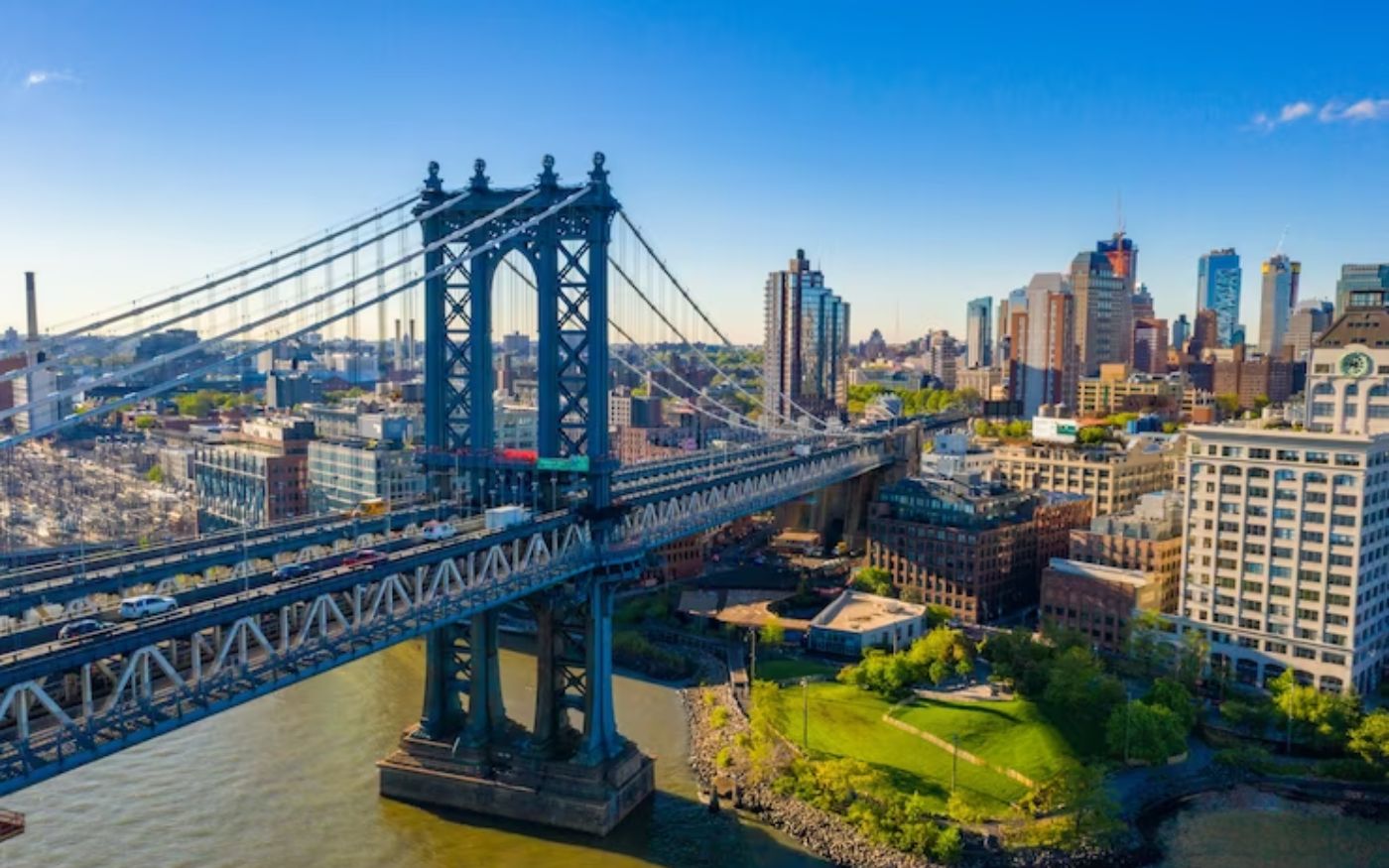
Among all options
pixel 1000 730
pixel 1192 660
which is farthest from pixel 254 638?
pixel 1192 660

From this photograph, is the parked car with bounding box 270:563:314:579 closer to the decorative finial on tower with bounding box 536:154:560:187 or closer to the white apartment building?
the decorative finial on tower with bounding box 536:154:560:187

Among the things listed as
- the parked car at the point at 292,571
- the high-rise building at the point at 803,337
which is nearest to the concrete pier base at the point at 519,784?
the parked car at the point at 292,571

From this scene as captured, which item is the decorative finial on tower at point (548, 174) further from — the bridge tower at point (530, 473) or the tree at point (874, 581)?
the tree at point (874, 581)

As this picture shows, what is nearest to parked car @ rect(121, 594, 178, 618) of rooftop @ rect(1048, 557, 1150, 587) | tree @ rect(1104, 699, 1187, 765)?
tree @ rect(1104, 699, 1187, 765)

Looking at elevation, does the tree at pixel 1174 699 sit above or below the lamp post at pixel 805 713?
above

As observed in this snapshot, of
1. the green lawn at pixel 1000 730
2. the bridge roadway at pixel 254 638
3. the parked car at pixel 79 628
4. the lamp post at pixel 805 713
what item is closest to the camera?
the bridge roadway at pixel 254 638

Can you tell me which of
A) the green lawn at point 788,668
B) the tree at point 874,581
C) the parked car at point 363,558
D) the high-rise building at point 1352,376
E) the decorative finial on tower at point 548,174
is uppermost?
the decorative finial on tower at point 548,174

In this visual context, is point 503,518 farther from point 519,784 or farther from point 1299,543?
point 1299,543

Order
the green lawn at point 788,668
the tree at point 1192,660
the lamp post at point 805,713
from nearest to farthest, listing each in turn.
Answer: the lamp post at point 805,713 < the tree at point 1192,660 < the green lawn at point 788,668
